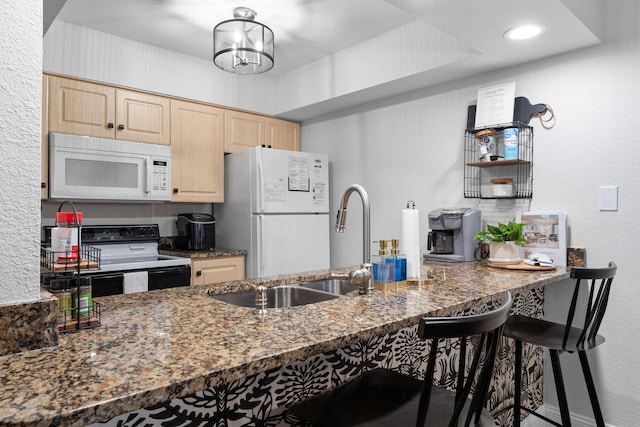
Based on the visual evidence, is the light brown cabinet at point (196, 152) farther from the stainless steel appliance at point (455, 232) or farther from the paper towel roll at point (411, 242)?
the paper towel roll at point (411, 242)

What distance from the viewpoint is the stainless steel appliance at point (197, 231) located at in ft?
10.9

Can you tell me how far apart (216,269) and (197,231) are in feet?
1.23

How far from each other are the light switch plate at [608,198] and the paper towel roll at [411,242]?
119cm

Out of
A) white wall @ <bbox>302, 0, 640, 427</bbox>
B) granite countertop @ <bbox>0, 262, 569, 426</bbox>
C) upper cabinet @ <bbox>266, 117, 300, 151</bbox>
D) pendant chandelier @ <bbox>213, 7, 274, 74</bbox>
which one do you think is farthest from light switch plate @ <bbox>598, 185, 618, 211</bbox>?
upper cabinet @ <bbox>266, 117, 300, 151</bbox>

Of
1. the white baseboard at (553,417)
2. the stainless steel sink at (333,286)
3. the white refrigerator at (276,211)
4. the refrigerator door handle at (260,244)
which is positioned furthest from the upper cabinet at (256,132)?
the white baseboard at (553,417)

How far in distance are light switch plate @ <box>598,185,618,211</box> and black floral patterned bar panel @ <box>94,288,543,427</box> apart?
87cm

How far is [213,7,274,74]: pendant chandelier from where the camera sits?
7.30ft

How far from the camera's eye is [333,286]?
1.89 meters

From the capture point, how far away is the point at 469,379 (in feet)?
2.89

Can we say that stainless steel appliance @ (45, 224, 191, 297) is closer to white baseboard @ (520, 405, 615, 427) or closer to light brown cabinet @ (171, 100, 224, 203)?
light brown cabinet @ (171, 100, 224, 203)

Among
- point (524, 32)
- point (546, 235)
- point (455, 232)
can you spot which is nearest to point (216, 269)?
point (455, 232)

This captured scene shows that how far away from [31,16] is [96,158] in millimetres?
2117

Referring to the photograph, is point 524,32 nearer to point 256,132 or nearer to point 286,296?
point 286,296

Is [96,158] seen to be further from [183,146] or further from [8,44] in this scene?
[8,44]
